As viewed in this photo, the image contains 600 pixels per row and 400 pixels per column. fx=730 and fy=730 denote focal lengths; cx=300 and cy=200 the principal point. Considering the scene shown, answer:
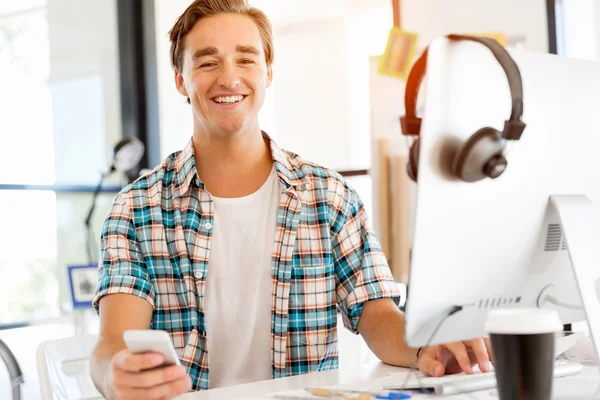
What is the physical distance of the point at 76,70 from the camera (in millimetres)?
3379

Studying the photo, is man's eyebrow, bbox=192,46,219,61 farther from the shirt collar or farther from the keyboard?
the keyboard

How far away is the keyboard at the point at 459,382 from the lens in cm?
95

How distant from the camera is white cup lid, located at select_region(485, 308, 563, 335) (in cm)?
72

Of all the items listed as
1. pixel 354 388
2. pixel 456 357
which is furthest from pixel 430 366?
pixel 354 388

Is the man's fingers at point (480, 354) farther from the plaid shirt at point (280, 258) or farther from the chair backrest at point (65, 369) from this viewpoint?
the chair backrest at point (65, 369)

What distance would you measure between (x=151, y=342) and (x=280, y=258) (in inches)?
27.3

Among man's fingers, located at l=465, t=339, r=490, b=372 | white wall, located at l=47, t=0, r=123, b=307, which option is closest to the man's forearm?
man's fingers, located at l=465, t=339, r=490, b=372

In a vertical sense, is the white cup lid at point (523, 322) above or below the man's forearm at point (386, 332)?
above

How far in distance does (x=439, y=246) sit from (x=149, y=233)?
31.7 inches

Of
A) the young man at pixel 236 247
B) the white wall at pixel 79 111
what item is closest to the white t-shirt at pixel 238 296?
the young man at pixel 236 247

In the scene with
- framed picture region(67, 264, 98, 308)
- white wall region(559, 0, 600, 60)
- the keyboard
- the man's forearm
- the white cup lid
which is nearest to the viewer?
the white cup lid

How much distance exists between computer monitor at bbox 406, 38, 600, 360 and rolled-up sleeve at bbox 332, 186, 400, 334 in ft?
1.74

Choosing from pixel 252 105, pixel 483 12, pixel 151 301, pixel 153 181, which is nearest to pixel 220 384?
pixel 151 301

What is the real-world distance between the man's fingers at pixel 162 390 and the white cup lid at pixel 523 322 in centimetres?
36
